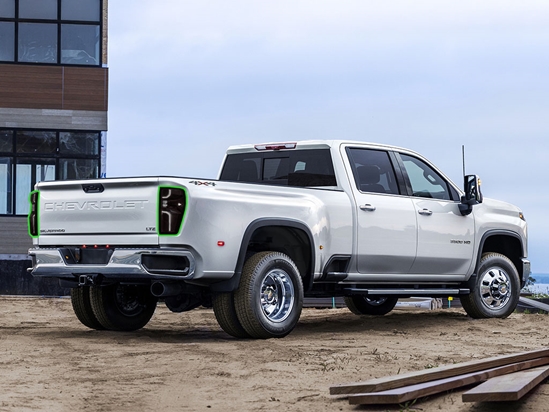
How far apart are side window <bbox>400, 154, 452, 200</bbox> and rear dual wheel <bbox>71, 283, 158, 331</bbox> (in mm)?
3273

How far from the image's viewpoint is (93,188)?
9672 mm

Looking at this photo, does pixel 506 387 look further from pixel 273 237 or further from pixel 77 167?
pixel 77 167

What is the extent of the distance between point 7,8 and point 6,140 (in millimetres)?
3286

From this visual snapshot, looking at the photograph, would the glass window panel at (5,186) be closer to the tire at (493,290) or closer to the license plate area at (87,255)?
the tire at (493,290)

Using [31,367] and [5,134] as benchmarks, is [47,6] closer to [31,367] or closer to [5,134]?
[5,134]

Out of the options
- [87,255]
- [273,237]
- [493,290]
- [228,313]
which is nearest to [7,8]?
[493,290]

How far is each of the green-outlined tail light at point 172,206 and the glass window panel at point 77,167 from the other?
53.0ft

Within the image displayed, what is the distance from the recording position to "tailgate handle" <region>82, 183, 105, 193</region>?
960 centimetres

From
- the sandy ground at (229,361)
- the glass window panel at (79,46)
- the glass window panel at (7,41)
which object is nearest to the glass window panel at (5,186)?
the glass window panel at (7,41)

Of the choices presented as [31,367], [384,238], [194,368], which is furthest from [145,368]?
[384,238]

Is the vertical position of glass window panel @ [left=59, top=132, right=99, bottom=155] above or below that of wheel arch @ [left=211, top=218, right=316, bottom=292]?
above

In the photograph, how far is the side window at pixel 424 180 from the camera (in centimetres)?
1189

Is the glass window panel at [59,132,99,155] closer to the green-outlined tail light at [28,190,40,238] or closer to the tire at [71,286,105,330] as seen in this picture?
the tire at [71,286,105,330]

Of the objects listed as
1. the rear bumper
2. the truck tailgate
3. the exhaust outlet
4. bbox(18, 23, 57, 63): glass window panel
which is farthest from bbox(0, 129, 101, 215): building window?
the exhaust outlet
